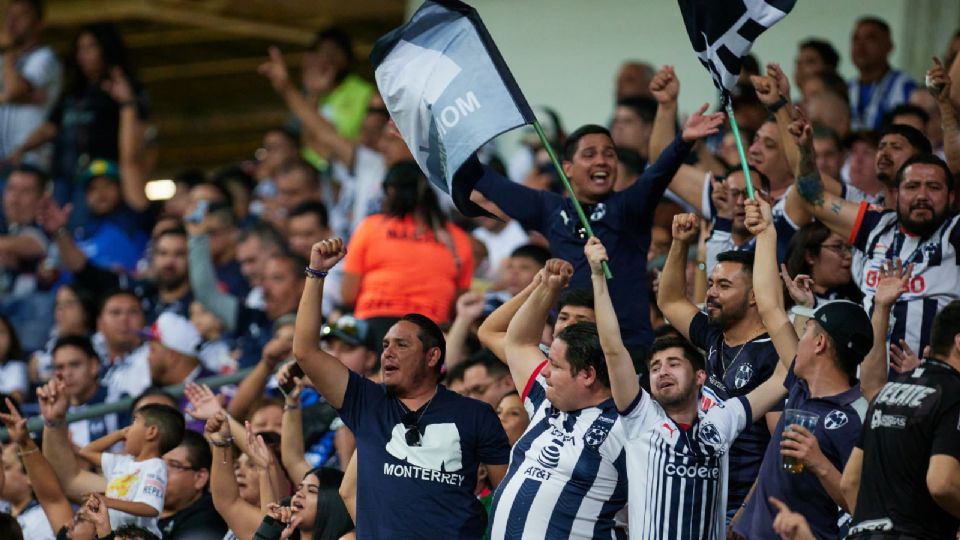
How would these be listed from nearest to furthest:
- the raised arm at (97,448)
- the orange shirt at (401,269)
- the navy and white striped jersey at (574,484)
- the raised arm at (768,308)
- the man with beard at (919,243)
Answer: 1. the navy and white striped jersey at (574,484)
2. the raised arm at (768,308)
3. the man with beard at (919,243)
4. the raised arm at (97,448)
5. the orange shirt at (401,269)

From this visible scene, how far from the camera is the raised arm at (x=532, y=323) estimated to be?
27.0ft

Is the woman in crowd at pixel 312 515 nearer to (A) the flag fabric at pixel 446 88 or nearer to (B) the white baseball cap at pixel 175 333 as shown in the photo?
(A) the flag fabric at pixel 446 88

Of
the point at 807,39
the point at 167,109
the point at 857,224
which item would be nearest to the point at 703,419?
the point at 857,224

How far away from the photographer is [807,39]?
14.4 m

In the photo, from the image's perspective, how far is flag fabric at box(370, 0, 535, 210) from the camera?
27.9 ft

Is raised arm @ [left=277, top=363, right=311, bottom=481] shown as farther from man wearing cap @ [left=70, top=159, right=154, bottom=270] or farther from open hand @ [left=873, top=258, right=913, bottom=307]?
man wearing cap @ [left=70, top=159, right=154, bottom=270]

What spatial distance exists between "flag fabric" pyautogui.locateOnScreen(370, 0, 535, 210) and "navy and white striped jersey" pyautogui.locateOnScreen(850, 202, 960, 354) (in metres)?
2.12

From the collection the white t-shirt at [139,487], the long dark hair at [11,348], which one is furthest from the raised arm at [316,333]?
the long dark hair at [11,348]

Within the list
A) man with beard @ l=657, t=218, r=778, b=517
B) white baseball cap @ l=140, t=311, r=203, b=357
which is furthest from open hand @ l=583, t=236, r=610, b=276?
white baseball cap @ l=140, t=311, r=203, b=357

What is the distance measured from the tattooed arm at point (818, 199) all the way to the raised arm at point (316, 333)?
2.63 m

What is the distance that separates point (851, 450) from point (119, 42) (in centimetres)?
1016

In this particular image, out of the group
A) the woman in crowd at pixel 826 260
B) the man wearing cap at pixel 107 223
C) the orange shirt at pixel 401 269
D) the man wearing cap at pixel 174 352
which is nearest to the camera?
the woman in crowd at pixel 826 260

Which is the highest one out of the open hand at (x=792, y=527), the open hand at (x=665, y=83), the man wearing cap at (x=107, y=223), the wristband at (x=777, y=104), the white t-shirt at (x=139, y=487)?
the man wearing cap at (x=107, y=223)

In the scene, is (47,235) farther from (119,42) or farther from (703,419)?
(703,419)
